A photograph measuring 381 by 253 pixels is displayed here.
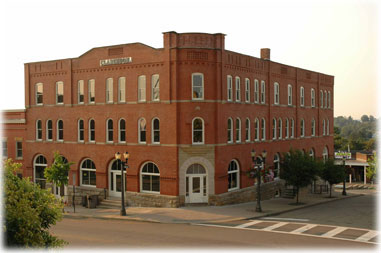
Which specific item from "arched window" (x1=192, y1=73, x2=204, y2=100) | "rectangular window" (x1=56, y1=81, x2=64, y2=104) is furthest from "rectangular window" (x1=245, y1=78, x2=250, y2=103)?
"rectangular window" (x1=56, y1=81, x2=64, y2=104)

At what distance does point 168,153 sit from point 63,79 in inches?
493

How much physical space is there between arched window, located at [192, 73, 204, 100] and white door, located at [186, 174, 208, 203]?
18.5 ft

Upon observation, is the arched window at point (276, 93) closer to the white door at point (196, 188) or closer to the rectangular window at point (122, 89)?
the white door at point (196, 188)

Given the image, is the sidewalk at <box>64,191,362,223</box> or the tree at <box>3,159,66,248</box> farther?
the sidewalk at <box>64,191,362,223</box>

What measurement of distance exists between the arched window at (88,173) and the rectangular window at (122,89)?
20.0ft

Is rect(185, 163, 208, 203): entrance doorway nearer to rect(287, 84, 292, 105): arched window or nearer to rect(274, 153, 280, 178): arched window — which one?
rect(274, 153, 280, 178): arched window

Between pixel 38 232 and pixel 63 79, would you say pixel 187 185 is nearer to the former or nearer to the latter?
pixel 63 79

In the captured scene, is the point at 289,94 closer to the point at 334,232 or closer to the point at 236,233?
the point at 334,232

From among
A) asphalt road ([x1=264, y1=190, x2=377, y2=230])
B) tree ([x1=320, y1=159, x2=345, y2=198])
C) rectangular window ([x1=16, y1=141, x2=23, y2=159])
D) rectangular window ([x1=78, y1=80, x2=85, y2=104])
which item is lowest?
asphalt road ([x1=264, y1=190, x2=377, y2=230])

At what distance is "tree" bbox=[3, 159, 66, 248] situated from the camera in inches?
393

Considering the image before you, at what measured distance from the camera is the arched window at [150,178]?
29.5m

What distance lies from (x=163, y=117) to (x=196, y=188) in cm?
562

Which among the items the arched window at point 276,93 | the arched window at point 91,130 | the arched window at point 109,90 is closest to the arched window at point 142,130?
the arched window at point 109,90

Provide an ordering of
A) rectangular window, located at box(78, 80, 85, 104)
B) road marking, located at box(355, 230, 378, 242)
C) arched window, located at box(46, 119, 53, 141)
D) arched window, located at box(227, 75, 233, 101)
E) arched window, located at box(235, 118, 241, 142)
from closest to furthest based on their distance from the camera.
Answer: road marking, located at box(355, 230, 378, 242) → arched window, located at box(227, 75, 233, 101) → arched window, located at box(235, 118, 241, 142) → rectangular window, located at box(78, 80, 85, 104) → arched window, located at box(46, 119, 53, 141)
